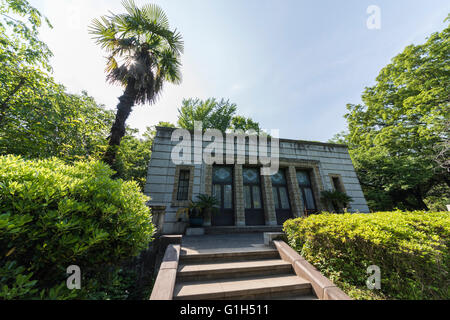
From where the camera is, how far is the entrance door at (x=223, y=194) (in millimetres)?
8938

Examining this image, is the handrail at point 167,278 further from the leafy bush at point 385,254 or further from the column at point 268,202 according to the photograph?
the column at point 268,202

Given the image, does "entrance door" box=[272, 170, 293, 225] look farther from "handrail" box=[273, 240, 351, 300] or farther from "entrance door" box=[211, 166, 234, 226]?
"handrail" box=[273, 240, 351, 300]

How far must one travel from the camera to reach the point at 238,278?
3.61 m

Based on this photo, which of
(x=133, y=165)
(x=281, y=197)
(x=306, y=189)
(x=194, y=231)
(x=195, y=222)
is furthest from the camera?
(x=133, y=165)

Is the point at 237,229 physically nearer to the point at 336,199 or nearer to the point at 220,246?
the point at 220,246

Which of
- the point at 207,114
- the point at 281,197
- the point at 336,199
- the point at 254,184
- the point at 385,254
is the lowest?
the point at 385,254

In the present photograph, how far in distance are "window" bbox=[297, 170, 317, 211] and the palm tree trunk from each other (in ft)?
36.2

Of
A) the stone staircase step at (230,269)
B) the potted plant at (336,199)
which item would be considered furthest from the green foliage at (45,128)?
the potted plant at (336,199)

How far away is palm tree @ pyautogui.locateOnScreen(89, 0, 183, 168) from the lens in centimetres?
704

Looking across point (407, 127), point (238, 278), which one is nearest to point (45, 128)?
point (238, 278)

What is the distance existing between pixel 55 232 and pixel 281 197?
10.3 m

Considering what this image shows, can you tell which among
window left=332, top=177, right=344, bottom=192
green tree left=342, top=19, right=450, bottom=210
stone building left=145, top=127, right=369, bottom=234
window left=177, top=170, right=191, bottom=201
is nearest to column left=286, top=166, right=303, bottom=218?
stone building left=145, top=127, right=369, bottom=234
